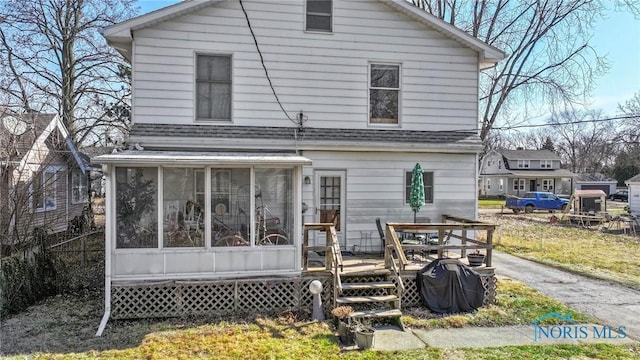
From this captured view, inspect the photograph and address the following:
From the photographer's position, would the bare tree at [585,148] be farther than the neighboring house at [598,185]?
Yes

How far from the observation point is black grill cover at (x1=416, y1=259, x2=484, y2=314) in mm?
7543

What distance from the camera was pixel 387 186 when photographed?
1027 centimetres

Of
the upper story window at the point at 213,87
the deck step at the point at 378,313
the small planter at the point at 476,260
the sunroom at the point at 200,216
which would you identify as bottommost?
the deck step at the point at 378,313

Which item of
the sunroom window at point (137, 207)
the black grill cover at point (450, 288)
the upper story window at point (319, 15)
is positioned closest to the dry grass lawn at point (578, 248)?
the black grill cover at point (450, 288)

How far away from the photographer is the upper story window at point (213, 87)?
958cm

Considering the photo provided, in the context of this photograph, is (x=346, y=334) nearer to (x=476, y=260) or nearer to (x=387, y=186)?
(x=476, y=260)

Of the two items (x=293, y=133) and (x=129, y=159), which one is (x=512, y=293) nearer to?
(x=293, y=133)

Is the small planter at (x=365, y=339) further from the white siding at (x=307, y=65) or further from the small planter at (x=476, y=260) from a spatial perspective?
the white siding at (x=307, y=65)

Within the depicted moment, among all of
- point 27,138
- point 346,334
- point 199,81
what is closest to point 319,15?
point 199,81

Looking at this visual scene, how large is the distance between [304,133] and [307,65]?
5.58 ft

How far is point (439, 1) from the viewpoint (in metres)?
19.6

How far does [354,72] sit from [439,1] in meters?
12.2

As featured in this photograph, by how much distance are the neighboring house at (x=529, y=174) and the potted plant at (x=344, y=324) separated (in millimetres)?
44301

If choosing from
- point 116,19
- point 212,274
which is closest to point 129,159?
point 212,274
